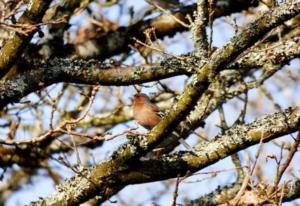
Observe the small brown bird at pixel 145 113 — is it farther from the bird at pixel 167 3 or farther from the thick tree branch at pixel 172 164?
the thick tree branch at pixel 172 164

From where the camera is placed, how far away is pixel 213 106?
6199 mm

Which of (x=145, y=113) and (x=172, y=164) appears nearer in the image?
(x=172, y=164)

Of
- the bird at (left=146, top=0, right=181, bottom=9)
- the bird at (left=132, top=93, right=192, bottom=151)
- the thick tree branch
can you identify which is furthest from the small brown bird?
the thick tree branch

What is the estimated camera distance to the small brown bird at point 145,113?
6.26 meters

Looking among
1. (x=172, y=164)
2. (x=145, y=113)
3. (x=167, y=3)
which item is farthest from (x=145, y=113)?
(x=172, y=164)

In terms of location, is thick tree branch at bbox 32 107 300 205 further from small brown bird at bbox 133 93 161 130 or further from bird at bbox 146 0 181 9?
bird at bbox 146 0 181 9

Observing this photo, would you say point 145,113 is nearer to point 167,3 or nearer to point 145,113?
point 145,113

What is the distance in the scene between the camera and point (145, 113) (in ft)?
20.7

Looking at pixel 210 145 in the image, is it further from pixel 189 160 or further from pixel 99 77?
pixel 99 77

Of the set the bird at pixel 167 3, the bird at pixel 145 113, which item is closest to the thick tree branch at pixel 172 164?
the bird at pixel 145 113

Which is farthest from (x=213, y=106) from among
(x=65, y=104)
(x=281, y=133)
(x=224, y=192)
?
(x=65, y=104)

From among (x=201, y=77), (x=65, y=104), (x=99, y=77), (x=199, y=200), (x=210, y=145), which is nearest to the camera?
(x=201, y=77)

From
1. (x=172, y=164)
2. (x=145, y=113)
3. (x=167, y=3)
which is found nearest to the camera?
(x=172, y=164)

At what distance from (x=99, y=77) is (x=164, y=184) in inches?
234
